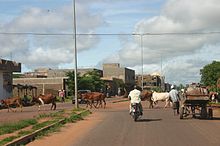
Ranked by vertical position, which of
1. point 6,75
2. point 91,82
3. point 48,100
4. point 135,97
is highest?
point 91,82

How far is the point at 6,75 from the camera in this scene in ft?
208

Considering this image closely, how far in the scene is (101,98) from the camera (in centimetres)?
4225

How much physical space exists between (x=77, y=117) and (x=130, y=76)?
137 metres

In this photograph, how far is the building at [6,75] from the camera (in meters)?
60.5

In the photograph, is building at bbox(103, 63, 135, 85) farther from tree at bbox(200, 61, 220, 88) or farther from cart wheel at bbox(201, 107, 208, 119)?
cart wheel at bbox(201, 107, 208, 119)

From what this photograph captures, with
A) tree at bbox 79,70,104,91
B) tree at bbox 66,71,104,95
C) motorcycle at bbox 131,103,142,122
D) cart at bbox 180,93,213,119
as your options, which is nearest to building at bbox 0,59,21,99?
tree at bbox 66,71,104,95

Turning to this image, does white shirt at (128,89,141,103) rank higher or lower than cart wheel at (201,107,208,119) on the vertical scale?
higher

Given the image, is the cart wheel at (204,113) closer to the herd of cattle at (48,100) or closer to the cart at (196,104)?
the cart at (196,104)

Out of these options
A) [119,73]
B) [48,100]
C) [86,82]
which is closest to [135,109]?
[48,100]

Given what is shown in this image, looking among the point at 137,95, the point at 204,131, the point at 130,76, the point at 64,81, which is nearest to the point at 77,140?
the point at 204,131

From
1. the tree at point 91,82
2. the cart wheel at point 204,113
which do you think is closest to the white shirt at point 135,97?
the cart wheel at point 204,113

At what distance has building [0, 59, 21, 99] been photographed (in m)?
60.5

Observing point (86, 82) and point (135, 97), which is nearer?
point (135, 97)

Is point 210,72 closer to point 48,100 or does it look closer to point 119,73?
point 119,73
